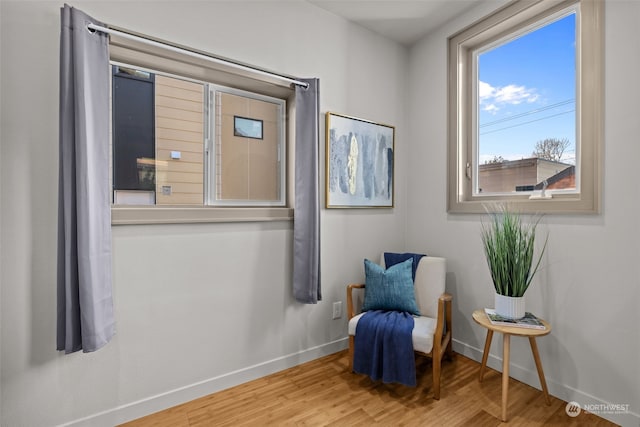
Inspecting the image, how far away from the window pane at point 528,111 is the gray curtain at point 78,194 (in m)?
2.60

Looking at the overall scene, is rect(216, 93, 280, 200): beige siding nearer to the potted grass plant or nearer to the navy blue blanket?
A: the navy blue blanket

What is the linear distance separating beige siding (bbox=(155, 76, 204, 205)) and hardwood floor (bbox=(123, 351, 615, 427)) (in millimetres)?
1256

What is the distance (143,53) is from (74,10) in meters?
0.34

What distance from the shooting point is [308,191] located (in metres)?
2.25

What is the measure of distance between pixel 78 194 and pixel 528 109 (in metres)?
2.82

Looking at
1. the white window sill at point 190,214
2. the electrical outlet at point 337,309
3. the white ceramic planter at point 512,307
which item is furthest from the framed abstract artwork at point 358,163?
the white ceramic planter at point 512,307

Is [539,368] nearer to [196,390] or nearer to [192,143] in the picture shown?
[196,390]

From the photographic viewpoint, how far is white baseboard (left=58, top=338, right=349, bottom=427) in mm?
1702

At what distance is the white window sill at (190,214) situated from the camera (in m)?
1.74

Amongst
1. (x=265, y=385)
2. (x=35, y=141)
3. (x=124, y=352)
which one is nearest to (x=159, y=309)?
(x=124, y=352)

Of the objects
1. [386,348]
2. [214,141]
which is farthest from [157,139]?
[386,348]

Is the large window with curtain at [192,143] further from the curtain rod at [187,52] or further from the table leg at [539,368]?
the table leg at [539,368]

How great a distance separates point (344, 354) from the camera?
2572mm

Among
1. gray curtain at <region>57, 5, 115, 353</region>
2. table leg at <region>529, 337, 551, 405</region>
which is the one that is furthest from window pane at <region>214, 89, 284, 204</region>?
table leg at <region>529, 337, 551, 405</region>
